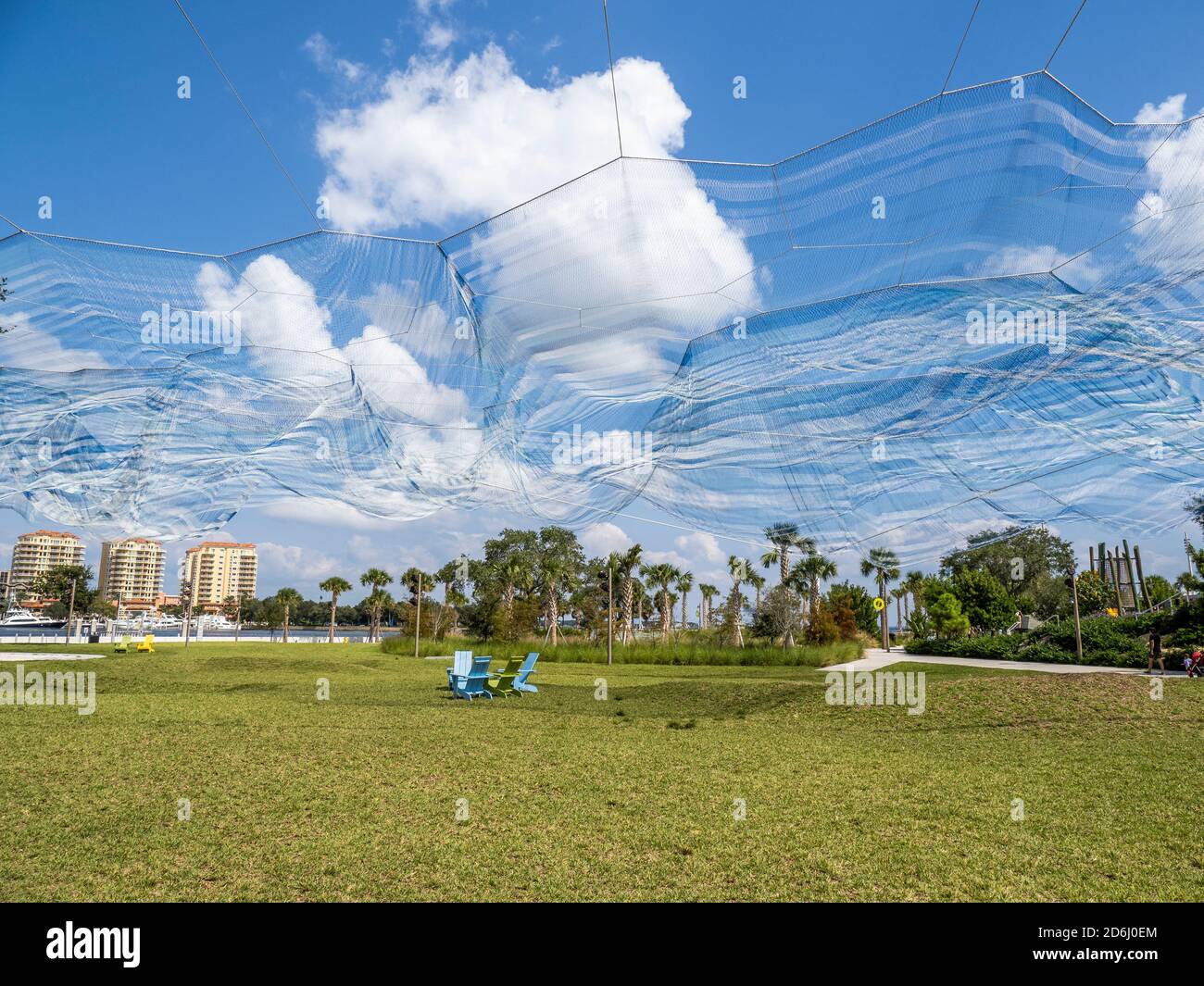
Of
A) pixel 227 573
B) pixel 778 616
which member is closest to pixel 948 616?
pixel 778 616

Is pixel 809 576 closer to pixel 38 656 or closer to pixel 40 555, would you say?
pixel 38 656

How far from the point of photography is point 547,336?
7.32 metres

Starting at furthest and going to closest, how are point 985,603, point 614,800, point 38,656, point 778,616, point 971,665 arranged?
point 985,603, point 778,616, point 971,665, point 38,656, point 614,800

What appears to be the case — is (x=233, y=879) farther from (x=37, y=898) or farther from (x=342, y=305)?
(x=342, y=305)

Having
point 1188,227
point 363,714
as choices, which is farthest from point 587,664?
point 1188,227

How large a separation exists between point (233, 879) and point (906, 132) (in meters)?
6.98

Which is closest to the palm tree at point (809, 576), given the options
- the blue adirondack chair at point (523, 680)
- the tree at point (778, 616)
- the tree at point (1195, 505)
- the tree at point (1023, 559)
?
the tree at point (778, 616)

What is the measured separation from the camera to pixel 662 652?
36.8 metres

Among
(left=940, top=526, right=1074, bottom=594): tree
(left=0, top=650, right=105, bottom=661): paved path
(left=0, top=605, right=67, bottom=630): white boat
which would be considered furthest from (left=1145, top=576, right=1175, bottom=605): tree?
(left=0, top=605, right=67, bottom=630): white boat

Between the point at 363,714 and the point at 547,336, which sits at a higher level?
the point at 547,336

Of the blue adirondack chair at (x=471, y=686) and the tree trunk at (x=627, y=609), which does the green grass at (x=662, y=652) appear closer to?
the tree trunk at (x=627, y=609)

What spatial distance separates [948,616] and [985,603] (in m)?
3.43

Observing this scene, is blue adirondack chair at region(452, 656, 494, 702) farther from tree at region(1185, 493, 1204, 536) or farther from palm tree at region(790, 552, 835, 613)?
palm tree at region(790, 552, 835, 613)

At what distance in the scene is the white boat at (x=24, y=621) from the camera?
289 feet
